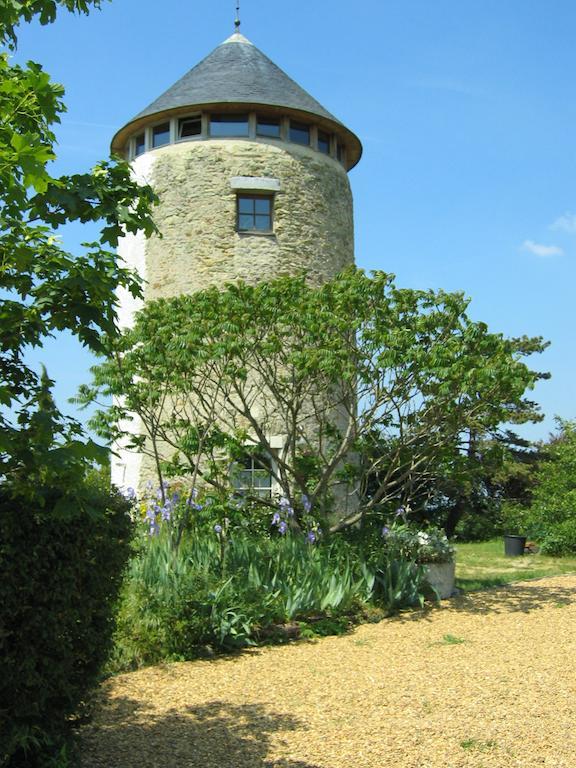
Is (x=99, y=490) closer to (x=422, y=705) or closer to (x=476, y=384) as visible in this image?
(x=422, y=705)

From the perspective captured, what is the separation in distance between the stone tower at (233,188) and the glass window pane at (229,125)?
2cm

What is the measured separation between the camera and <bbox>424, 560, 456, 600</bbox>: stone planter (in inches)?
412

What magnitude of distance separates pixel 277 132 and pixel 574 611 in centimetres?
998

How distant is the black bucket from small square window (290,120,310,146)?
9529 millimetres

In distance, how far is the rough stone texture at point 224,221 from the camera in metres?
14.3

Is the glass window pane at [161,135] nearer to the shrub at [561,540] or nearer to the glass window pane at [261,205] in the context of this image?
the glass window pane at [261,205]

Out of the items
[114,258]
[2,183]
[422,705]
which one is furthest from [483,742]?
[2,183]

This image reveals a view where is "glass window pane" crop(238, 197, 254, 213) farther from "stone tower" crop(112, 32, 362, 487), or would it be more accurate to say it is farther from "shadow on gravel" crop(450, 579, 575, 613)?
"shadow on gravel" crop(450, 579, 575, 613)

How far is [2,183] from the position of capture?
11.2 ft

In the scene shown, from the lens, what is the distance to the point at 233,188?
47.1ft

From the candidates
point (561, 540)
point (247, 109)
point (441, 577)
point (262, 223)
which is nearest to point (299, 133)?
point (247, 109)

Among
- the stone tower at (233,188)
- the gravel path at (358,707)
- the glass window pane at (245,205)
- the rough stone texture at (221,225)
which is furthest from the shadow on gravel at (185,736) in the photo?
the glass window pane at (245,205)

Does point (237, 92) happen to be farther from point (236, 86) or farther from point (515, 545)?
point (515, 545)

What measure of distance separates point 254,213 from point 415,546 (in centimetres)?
716
